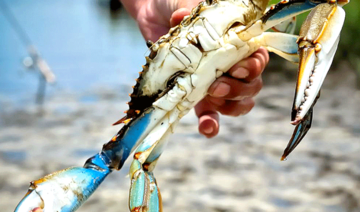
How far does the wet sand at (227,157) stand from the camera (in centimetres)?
433

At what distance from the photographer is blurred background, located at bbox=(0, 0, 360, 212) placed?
14.4ft

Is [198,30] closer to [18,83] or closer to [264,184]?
[264,184]

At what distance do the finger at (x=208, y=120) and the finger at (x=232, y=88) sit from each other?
40 centimetres

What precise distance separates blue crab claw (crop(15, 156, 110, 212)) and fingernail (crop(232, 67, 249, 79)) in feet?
2.74

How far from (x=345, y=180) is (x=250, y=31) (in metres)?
3.16

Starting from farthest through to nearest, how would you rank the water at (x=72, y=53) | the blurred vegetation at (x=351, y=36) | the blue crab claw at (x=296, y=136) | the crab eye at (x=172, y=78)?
the water at (x=72, y=53) < the blurred vegetation at (x=351, y=36) < the crab eye at (x=172, y=78) < the blue crab claw at (x=296, y=136)

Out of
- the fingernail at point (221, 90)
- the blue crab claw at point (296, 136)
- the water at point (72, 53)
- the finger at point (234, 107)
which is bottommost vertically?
the blue crab claw at point (296, 136)

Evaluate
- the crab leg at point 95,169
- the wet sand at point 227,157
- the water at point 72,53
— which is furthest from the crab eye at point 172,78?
A: the water at point 72,53

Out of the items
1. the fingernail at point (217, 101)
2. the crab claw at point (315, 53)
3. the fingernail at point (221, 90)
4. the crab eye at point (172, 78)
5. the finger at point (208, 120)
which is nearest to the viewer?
the crab claw at point (315, 53)

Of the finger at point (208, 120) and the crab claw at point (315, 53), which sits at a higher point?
the crab claw at point (315, 53)

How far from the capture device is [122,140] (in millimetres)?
2102

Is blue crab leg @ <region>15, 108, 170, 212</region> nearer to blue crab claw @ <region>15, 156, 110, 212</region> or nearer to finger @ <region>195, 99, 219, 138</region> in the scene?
Answer: blue crab claw @ <region>15, 156, 110, 212</region>

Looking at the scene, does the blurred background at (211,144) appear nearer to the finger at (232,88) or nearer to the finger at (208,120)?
the finger at (208,120)

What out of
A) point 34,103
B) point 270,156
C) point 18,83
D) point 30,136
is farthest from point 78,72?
point 270,156
